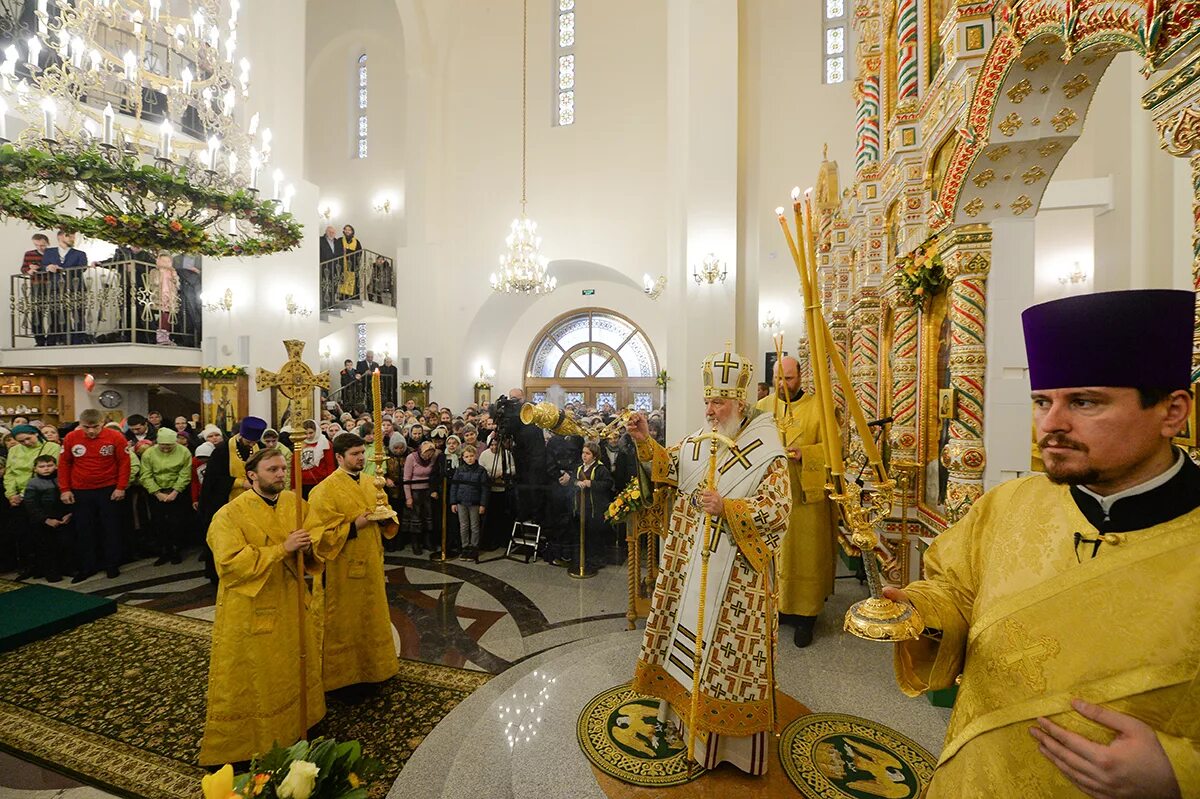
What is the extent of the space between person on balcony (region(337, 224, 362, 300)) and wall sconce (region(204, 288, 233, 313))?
3.99 metres

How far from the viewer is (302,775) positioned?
4.72 ft

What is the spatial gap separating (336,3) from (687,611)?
2146 cm

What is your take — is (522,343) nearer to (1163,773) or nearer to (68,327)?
(68,327)

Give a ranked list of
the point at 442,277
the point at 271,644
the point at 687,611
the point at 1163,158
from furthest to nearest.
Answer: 1. the point at 442,277
2. the point at 1163,158
3. the point at 271,644
4. the point at 687,611

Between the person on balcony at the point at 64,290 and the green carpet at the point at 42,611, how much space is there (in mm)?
6336

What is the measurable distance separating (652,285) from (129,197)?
10233 millimetres

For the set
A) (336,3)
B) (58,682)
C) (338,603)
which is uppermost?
(336,3)

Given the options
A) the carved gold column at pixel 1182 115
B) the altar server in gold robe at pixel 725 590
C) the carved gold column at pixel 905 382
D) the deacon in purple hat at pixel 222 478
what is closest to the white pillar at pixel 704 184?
the carved gold column at pixel 905 382

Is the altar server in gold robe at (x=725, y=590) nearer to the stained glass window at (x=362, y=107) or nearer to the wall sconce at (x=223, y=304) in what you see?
the wall sconce at (x=223, y=304)

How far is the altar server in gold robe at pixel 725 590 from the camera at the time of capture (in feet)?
8.48

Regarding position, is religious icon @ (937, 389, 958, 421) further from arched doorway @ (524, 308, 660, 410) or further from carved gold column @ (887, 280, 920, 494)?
arched doorway @ (524, 308, 660, 410)

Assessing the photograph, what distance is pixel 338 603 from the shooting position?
378 cm

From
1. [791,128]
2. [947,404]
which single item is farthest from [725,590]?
[791,128]

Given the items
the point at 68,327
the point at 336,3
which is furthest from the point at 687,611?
the point at 336,3
